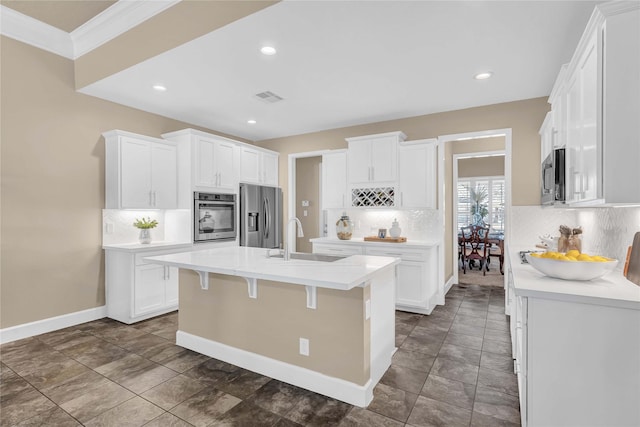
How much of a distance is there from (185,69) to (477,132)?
3560 mm

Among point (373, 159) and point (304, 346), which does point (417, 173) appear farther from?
point (304, 346)

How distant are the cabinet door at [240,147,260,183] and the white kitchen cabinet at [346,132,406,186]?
5.36 ft

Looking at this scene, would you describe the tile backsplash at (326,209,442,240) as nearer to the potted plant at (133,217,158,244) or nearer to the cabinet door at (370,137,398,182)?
the cabinet door at (370,137,398,182)

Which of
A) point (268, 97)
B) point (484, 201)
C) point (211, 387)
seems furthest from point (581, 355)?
point (484, 201)

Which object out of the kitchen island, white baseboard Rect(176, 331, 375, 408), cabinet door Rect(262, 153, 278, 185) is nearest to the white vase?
the kitchen island

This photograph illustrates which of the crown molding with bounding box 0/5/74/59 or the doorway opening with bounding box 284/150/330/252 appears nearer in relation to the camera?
the crown molding with bounding box 0/5/74/59

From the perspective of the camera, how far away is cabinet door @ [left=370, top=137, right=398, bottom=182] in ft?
14.7

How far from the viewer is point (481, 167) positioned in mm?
8922

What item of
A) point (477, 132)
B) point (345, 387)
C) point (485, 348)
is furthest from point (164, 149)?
point (485, 348)

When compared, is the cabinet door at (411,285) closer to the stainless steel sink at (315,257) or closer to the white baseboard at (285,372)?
the stainless steel sink at (315,257)

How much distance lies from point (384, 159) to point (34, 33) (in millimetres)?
4212

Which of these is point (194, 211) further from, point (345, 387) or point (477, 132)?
point (477, 132)

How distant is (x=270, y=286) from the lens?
2.51 metres

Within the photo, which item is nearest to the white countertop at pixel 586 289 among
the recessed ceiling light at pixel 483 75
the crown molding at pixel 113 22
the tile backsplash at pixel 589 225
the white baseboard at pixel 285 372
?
the tile backsplash at pixel 589 225
